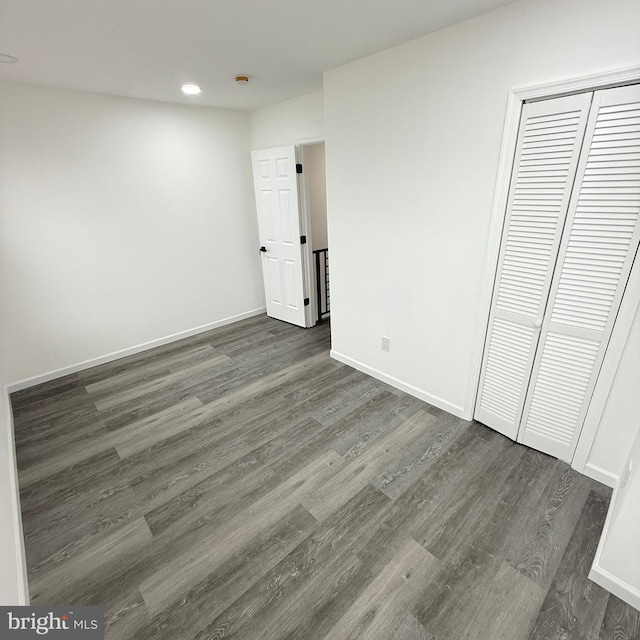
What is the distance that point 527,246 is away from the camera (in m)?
1.97

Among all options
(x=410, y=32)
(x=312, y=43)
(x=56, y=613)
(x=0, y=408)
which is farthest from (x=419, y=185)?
(x=0, y=408)

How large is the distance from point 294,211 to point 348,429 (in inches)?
97.5

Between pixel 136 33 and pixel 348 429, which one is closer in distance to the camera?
pixel 136 33

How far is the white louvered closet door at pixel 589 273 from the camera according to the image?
5.21ft

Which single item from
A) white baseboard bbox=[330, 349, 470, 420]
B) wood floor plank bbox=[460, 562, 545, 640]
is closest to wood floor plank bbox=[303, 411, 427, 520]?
white baseboard bbox=[330, 349, 470, 420]

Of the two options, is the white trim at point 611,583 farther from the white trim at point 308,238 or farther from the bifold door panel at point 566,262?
the white trim at point 308,238

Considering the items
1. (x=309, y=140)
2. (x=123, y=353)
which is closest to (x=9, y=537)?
(x=123, y=353)

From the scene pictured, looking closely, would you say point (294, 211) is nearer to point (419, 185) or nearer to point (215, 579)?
point (419, 185)

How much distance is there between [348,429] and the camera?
2494mm

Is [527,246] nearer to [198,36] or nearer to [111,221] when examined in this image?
[198,36]

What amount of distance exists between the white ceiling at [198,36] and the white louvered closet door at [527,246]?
2.19 feet

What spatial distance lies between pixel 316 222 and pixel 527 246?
2778 mm

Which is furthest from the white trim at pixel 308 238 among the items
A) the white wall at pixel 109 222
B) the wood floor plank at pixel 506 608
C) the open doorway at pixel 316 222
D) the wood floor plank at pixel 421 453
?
the wood floor plank at pixel 506 608

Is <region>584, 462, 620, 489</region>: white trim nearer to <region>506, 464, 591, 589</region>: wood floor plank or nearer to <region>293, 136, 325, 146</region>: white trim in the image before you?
<region>506, 464, 591, 589</region>: wood floor plank
